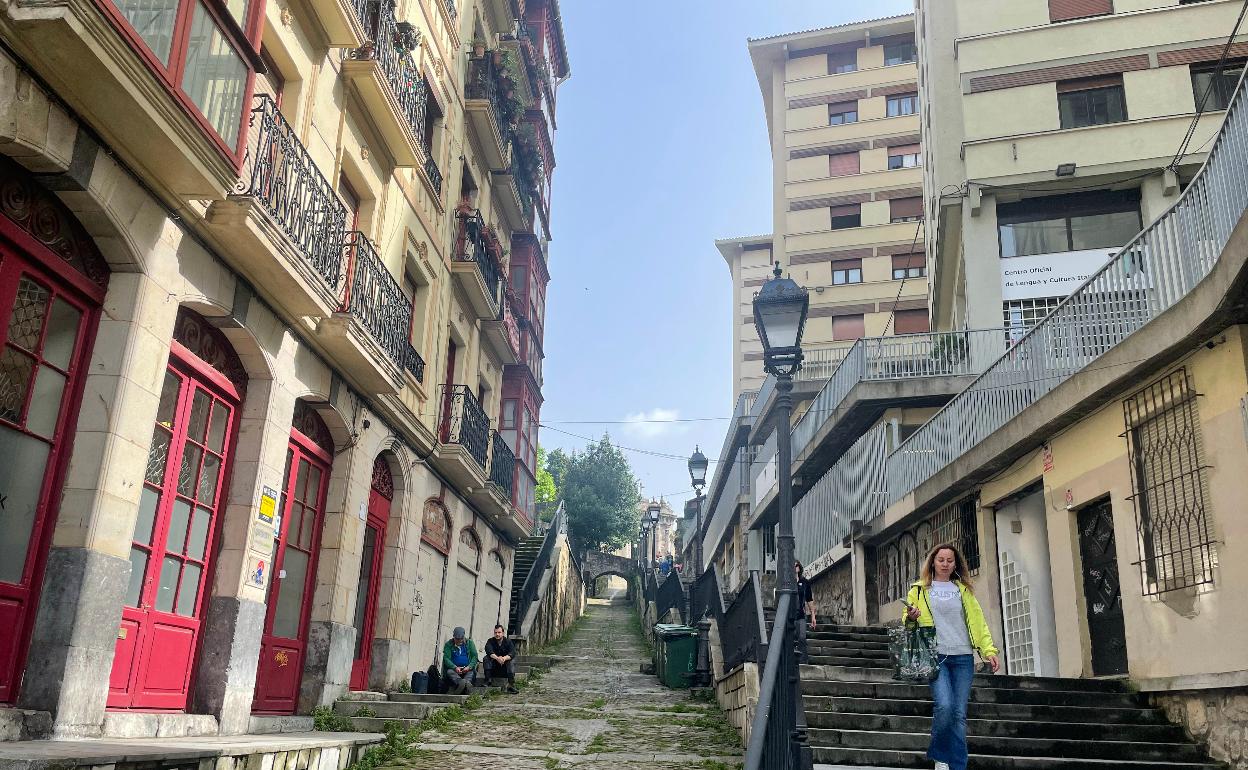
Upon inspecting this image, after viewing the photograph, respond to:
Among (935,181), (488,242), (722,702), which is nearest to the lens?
(722,702)

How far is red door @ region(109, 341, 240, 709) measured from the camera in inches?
288

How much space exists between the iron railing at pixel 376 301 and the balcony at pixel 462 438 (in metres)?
2.35

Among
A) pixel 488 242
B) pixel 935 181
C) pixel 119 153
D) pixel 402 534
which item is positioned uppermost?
pixel 935 181

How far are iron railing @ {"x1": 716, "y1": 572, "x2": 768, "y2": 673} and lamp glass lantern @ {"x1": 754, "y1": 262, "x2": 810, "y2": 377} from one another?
292 cm

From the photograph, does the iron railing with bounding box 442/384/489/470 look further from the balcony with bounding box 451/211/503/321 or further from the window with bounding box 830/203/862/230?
the window with bounding box 830/203/862/230

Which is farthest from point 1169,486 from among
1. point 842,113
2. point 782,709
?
point 842,113

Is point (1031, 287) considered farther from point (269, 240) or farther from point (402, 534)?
point (269, 240)

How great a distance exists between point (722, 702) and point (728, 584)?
77.9ft

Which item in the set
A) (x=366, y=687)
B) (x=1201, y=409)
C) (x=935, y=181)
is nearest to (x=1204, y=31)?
(x=935, y=181)

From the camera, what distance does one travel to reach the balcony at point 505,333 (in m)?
18.4

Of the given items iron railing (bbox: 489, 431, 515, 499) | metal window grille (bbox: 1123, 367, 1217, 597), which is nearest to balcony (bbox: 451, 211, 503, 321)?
iron railing (bbox: 489, 431, 515, 499)

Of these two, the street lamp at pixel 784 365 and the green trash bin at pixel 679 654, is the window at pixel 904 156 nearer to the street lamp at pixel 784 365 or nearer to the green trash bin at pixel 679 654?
the green trash bin at pixel 679 654

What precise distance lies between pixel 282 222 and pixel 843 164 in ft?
112

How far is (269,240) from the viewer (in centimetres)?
810
